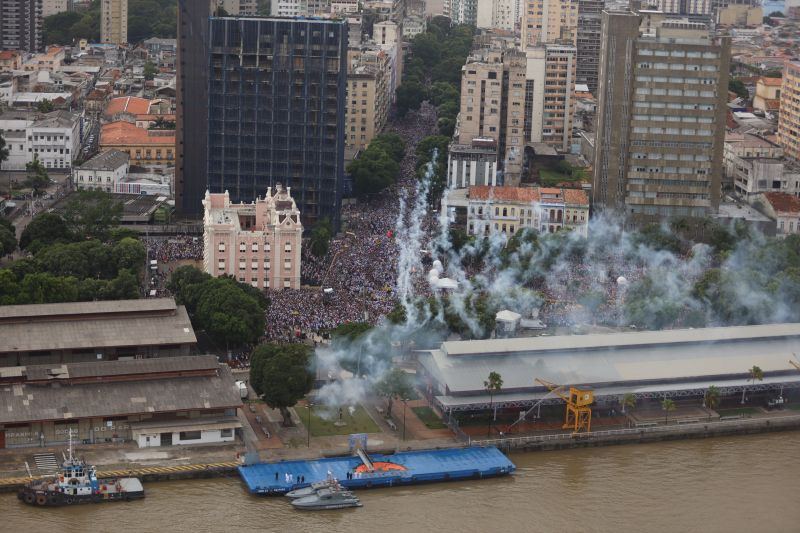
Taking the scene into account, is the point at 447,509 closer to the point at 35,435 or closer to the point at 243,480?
the point at 243,480

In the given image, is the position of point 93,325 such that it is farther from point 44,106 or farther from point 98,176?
point 44,106

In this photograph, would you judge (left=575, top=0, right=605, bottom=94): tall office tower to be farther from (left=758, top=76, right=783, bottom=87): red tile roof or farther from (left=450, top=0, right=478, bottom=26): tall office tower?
(left=450, top=0, right=478, bottom=26): tall office tower

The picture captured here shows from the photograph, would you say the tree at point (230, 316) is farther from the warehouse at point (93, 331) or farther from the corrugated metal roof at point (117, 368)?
the corrugated metal roof at point (117, 368)

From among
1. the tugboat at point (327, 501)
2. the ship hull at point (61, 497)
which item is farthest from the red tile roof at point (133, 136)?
the tugboat at point (327, 501)

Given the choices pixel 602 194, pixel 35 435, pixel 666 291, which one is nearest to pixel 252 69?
pixel 602 194

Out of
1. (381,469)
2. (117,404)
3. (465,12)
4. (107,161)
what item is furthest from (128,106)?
(465,12)

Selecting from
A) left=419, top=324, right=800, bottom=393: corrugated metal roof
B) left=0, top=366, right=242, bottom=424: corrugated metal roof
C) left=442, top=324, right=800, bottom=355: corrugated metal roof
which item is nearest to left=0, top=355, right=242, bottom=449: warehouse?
left=0, top=366, right=242, bottom=424: corrugated metal roof
